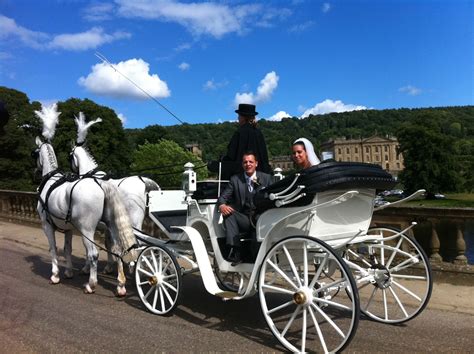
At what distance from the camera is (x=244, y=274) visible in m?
5.69

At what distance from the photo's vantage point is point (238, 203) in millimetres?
5652

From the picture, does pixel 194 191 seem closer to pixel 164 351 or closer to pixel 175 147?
pixel 164 351

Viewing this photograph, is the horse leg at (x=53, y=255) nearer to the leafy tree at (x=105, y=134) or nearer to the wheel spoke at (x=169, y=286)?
the wheel spoke at (x=169, y=286)

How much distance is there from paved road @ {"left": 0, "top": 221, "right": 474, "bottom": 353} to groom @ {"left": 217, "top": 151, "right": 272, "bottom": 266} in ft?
3.06

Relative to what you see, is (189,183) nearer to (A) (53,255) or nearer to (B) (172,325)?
(B) (172,325)

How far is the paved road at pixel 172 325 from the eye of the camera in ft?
15.7

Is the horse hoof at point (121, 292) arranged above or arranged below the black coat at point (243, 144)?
below

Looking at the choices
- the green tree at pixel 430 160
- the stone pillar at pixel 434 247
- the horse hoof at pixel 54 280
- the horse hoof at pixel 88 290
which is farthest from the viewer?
the green tree at pixel 430 160

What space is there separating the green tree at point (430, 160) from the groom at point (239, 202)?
65307 millimetres

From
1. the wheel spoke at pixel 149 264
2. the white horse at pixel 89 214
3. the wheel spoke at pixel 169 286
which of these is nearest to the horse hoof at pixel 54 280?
the white horse at pixel 89 214

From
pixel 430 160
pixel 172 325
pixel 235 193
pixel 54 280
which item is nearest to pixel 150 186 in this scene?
pixel 54 280

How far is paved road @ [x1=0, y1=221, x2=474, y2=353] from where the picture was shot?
4.79 meters

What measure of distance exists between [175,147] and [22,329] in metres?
65.2

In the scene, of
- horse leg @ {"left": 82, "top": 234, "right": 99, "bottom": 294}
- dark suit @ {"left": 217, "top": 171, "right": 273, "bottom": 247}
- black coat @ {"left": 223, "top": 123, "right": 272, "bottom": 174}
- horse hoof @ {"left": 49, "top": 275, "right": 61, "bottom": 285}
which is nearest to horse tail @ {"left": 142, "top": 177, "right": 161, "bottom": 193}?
horse leg @ {"left": 82, "top": 234, "right": 99, "bottom": 294}
